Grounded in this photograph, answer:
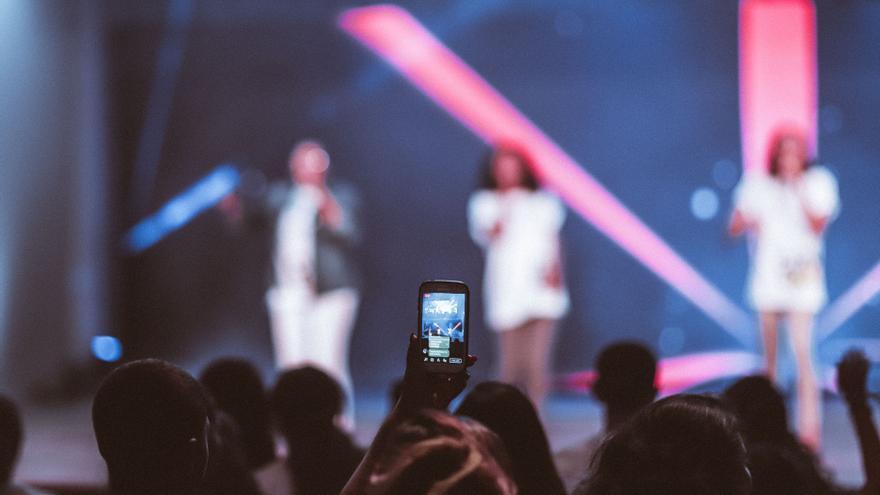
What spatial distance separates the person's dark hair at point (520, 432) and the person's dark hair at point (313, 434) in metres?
0.50

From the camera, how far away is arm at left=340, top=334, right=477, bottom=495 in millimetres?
1438

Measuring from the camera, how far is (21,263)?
734 cm

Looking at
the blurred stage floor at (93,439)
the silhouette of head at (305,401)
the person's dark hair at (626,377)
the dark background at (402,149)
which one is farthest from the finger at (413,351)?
the dark background at (402,149)

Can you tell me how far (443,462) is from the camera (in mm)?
1122

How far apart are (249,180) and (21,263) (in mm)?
1712

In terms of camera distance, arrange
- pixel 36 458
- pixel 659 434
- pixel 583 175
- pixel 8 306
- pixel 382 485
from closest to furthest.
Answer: pixel 382 485 < pixel 659 434 < pixel 36 458 < pixel 8 306 < pixel 583 175

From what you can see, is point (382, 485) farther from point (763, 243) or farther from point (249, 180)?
point (249, 180)

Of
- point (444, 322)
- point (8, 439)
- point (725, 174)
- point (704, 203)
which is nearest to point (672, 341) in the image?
point (704, 203)

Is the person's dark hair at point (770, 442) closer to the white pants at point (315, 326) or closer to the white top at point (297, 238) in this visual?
the white pants at point (315, 326)

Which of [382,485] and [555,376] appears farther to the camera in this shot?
[555,376]

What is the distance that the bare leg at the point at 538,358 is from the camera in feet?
19.6

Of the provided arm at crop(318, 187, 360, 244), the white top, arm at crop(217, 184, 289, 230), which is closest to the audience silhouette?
arm at crop(318, 187, 360, 244)

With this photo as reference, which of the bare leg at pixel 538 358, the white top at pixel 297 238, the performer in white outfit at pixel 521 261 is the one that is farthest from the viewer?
the white top at pixel 297 238

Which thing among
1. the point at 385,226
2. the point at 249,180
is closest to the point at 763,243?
the point at 385,226
